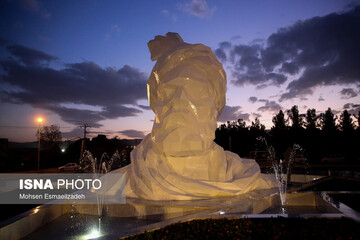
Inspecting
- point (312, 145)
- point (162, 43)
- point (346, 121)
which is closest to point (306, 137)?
point (312, 145)

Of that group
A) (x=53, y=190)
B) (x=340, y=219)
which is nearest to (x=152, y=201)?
(x=340, y=219)

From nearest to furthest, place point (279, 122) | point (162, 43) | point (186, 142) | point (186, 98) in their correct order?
1. point (186, 142)
2. point (186, 98)
3. point (162, 43)
4. point (279, 122)

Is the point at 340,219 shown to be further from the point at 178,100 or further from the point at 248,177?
the point at 178,100

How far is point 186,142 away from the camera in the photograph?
8.44 metres

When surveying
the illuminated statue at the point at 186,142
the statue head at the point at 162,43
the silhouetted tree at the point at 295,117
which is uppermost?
the silhouetted tree at the point at 295,117

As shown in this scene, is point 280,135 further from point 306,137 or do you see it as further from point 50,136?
point 50,136

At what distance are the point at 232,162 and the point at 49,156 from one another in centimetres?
3266

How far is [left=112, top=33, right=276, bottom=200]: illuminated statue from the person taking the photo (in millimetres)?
8180

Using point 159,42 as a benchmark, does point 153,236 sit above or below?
below

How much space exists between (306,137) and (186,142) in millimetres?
34650

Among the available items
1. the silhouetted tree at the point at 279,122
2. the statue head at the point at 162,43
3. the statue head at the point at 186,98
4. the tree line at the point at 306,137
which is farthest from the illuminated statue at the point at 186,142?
the silhouetted tree at the point at 279,122

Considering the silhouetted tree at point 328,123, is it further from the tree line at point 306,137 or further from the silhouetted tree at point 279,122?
the silhouetted tree at point 279,122

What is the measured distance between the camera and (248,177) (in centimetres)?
904

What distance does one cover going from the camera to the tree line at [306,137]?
36.6 metres
